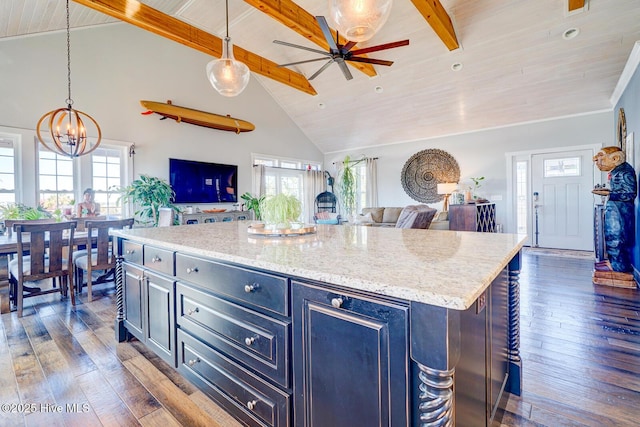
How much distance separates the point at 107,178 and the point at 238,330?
504 cm

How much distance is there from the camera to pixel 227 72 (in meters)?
2.71

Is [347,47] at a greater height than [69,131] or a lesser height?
greater

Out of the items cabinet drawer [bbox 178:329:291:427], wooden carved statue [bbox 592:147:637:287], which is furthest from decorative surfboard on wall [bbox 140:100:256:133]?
wooden carved statue [bbox 592:147:637:287]

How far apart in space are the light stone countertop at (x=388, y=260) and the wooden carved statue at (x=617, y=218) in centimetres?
304

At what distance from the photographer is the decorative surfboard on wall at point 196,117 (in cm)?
516

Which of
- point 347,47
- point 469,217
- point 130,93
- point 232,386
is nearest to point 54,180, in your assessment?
point 130,93

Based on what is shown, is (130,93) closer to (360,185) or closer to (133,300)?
(133,300)

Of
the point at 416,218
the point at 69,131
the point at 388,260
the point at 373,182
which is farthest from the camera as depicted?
the point at 373,182

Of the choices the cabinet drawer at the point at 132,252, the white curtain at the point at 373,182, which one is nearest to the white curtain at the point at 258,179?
the white curtain at the point at 373,182

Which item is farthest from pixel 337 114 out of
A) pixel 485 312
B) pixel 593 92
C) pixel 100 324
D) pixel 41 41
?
pixel 485 312

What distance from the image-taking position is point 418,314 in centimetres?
74

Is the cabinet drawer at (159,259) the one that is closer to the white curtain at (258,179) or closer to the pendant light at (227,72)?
the pendant light at (227,72)

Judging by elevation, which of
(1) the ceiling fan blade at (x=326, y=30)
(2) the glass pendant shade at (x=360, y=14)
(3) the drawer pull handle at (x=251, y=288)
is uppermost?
(1) the ceiling fan blade at (x=326, y=30)

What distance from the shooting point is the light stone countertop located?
741 mm
